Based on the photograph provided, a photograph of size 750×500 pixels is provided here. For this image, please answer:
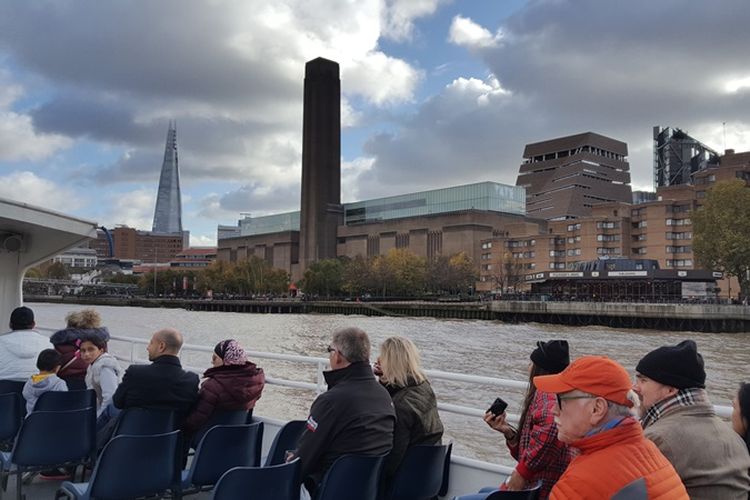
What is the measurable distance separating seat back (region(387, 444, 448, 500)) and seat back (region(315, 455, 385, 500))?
37cm

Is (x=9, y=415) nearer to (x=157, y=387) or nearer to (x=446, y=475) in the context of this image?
(x=157, y=387)

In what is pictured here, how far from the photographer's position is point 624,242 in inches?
3433

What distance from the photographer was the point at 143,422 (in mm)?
4496

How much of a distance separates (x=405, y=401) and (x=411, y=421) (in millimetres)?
134

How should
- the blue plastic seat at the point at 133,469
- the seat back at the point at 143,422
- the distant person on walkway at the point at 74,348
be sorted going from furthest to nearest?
the distant person on walkway at the point at 74,348
the seat back at the point at 143,422
the blue plastic seat at the point at 133,469

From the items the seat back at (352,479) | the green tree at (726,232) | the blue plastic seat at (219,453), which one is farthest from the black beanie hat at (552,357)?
the green tree at (726,232)

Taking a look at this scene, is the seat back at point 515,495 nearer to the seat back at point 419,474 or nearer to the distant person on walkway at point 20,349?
the seat back at point 419,474

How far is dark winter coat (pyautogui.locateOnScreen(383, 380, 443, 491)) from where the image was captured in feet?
13.2

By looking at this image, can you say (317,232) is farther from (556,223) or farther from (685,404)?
(685,404)

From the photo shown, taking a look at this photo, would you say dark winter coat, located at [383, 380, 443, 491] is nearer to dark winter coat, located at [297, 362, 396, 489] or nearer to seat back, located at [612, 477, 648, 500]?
dark winter coat, located at [297, 362, 396, 489]

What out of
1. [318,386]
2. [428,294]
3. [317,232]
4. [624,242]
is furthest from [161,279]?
[318,386]

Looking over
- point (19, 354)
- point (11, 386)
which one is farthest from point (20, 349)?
point (11, 386)

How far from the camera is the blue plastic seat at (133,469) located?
3.71 m

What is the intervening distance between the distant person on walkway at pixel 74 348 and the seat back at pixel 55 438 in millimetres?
1292
